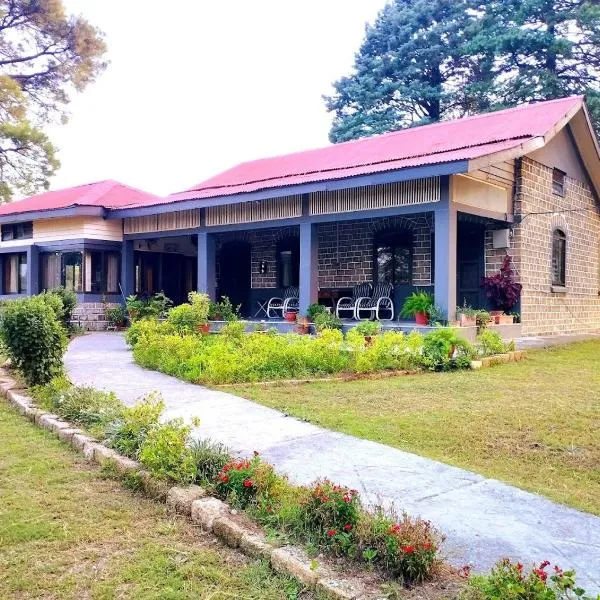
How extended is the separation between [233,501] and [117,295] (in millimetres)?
16257

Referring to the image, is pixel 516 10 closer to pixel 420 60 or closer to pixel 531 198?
pixel 420 60

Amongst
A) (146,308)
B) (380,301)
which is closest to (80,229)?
(146,308)

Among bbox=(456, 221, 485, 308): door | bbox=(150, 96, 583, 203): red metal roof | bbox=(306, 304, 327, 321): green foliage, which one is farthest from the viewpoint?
bbox=(456, 221, 485, 308): door

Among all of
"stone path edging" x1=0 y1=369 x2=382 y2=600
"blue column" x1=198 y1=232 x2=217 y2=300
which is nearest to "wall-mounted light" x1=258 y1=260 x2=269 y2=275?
"blue column" x1=198 y1=232 x2=217 y2=300

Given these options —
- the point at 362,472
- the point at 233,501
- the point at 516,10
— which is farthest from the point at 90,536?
the point at 516,10

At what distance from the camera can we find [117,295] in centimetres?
1892

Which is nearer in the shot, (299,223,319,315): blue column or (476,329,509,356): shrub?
(476,329,509,356): shrub

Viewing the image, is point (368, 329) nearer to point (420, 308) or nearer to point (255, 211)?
point (420, 308)

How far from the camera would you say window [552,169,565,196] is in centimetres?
1515

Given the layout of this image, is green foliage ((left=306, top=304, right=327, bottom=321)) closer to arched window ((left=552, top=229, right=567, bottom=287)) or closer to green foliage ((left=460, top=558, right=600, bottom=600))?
arched window ((left=552, top=229, right=567, bottom=287))

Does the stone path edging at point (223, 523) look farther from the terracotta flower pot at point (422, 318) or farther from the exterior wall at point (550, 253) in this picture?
the exterior wall at point (550, 253)

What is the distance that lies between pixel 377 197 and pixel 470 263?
3.08 metres

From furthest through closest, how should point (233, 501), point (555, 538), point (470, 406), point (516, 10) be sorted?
point (516, 10)
point (470, 406)
point (233, 501)
point (555, 538)

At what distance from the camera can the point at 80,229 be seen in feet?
59.8
